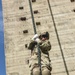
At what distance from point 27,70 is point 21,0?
2996mm

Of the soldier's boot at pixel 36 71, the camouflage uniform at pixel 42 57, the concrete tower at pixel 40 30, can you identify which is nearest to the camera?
the soldier's boot at pixel 36 71

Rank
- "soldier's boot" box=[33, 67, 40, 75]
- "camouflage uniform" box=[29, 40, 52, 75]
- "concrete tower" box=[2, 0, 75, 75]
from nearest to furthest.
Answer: "soldier's boot" box=[33, 67, 40, 75] → "camouflage uniform" box=[29, 40, 52, 75] → "concrete tower" box=[2, 0, 75, 75]

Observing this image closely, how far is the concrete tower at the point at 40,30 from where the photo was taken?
9680mm

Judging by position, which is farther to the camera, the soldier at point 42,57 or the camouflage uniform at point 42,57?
the camouflage uniform at point 42,57

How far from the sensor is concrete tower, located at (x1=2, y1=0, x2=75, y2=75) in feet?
31.8

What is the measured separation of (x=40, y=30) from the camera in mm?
10664

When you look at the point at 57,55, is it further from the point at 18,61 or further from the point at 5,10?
the point at 5,10

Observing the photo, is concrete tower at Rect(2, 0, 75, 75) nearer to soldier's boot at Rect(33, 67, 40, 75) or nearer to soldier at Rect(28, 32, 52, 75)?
soldier at Rect(28, 32, 52, 75)

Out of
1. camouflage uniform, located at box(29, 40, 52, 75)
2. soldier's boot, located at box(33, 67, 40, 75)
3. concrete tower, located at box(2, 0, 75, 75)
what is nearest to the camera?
soldier's boot, located at box(33, 67, 40, 75)

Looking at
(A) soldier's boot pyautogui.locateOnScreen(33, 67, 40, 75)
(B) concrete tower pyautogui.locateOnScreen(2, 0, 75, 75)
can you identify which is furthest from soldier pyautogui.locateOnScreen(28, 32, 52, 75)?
(B) concrete tower pyautogui.locateOnScreen(2, 0, 75, 75)

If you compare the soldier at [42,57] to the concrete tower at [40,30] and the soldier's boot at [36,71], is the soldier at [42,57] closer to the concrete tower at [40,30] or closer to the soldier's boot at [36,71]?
the soldier's boot at [36,71]

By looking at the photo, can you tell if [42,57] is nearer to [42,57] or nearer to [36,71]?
[42,57]

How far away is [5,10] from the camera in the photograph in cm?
1139

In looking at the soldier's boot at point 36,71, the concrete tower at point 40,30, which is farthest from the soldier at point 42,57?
the concrete tower at point 40,30
